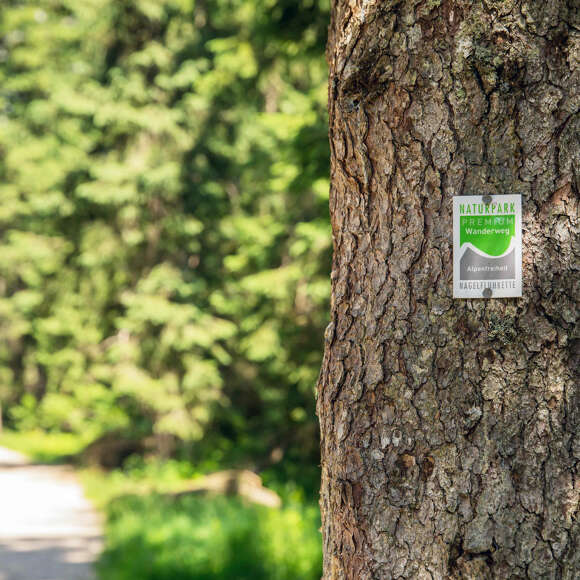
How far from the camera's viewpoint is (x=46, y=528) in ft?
37.0

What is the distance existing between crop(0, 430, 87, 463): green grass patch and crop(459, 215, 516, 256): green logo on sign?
18.7 metres

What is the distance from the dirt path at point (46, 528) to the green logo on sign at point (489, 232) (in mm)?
7532

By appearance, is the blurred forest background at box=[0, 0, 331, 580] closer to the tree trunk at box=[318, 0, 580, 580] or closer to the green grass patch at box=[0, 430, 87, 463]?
the green grass patch at box=[0, 430, 87, 463]

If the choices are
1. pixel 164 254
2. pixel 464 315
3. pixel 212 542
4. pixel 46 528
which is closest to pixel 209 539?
pixel 212 542

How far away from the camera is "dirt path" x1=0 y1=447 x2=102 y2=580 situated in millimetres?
8867

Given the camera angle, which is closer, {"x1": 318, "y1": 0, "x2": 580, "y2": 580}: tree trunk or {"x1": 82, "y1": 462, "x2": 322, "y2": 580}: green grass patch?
{"x1": 318, "y1": 0, "x2": 580, "y2": 580}: tree trunk

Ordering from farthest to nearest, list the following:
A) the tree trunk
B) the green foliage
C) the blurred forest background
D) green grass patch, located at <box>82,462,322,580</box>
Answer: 1. the green foliage
2. the blurred forest background
3. green grass patch, located at <box>82,462,322,580</box>
4. the tree trunk

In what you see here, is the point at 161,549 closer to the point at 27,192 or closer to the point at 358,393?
the point at 358,393

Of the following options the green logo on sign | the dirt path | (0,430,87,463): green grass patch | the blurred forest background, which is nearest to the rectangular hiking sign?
the green logo on sign

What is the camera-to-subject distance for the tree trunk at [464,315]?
1990 millimetres

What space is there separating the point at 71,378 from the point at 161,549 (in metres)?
10.4

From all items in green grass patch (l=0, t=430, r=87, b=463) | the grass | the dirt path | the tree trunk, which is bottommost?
green grass patch (l=0, t=430, r=87, b=463)

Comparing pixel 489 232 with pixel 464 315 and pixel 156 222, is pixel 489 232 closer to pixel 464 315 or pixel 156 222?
pixel 464 315

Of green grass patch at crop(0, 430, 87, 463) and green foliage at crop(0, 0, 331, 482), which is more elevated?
green foliage at crop(0, 0, 331, 482)
